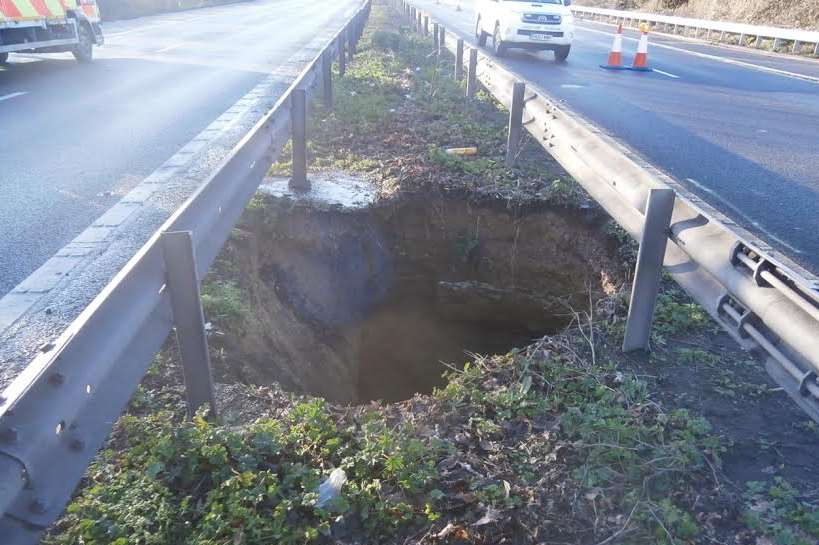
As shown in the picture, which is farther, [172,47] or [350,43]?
[172,47]

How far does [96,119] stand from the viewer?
9.27m

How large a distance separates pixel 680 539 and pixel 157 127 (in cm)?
831

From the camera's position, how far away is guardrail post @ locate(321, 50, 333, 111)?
31.3ft

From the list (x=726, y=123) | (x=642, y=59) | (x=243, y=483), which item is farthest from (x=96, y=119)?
(x=642, y=59)

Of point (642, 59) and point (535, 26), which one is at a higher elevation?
point (535, 26)

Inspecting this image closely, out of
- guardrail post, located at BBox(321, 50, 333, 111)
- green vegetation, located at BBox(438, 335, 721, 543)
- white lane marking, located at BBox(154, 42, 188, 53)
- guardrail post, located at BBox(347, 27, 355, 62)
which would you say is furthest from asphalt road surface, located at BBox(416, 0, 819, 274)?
white lane marking, located at BBox(154, 42, 188, 53)

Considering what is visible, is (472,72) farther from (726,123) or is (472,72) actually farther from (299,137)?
(299,137)

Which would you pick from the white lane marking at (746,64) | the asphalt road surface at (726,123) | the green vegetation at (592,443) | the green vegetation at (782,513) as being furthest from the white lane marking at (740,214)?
the white lane marking at (746,64)

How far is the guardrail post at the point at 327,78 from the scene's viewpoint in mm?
9532

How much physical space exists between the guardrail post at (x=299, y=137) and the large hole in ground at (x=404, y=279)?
0.85 feet

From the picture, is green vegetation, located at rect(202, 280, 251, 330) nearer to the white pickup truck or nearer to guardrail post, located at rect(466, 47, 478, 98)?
guardrail post, located at rect(466, 47, 478, 98)

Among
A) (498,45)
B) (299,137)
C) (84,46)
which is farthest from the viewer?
(498,45)

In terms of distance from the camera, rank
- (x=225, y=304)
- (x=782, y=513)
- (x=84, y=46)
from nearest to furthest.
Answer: (x=782, y=513)
(x=225, y=304)
(x=84, y=46)

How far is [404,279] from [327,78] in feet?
13.0
